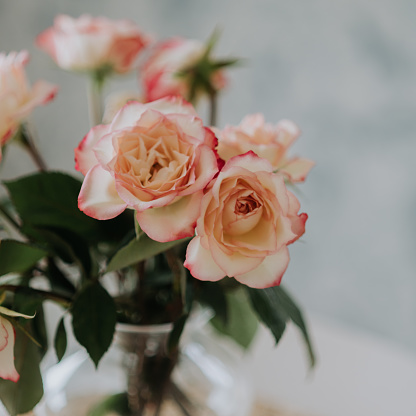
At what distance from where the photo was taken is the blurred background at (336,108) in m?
0.64

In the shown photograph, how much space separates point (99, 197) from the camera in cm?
25

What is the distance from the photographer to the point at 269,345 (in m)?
0.76

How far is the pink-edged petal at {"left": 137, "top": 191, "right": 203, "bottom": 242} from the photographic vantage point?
0.24 m

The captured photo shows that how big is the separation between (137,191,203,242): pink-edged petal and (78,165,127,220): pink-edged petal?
1cm

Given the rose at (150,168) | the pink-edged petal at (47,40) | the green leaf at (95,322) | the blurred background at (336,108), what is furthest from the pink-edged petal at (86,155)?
the blurred background at (336,108)

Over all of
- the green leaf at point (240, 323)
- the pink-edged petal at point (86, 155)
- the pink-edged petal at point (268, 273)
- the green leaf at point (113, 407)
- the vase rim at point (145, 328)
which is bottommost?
the green leaf at point (113, 407)

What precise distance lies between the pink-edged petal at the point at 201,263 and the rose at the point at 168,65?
21cm

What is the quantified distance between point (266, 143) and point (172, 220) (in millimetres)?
93

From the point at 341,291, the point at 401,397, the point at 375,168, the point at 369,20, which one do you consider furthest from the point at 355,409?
the point at 369,20

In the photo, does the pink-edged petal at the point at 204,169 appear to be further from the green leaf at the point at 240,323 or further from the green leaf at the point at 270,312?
the green leaf at the point at 240,323

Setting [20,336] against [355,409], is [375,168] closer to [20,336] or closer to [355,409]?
[355,409]

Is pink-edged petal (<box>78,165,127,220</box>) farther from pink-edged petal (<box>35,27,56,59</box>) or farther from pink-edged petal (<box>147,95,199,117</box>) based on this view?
pink-edged petal (<box>35,27,56,59</box>)

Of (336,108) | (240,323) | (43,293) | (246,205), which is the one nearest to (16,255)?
(43,293)

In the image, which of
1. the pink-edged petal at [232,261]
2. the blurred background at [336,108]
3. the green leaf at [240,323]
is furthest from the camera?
the blurred background at [336,108]
